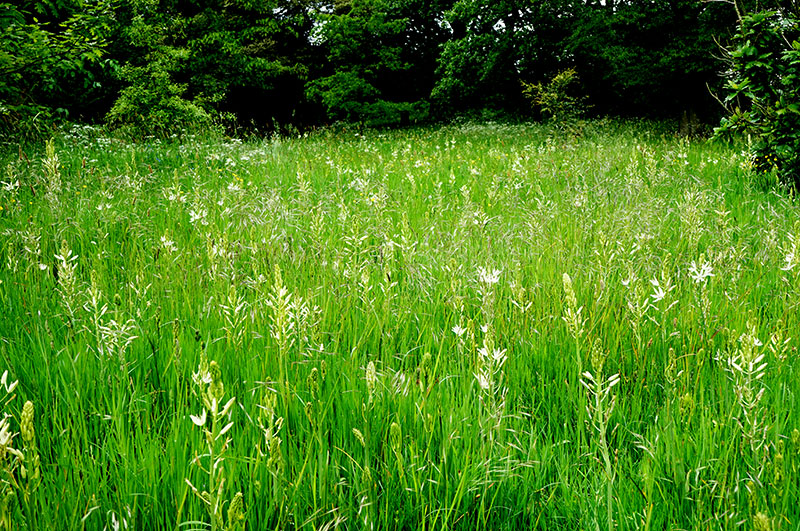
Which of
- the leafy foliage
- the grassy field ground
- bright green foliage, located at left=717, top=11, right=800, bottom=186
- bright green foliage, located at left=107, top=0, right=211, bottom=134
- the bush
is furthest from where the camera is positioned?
the leafy foliage

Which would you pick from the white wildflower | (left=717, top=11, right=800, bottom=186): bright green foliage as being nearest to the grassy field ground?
the white wildflower

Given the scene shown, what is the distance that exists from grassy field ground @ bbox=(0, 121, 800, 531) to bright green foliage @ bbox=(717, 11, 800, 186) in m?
2.08

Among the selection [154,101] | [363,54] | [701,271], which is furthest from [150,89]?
[701,271]

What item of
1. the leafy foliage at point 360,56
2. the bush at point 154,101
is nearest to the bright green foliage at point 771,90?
the bush at point 154,101

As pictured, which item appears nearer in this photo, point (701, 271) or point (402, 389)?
point (402, 389)

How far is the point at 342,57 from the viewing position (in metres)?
24.6

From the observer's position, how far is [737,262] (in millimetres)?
3006

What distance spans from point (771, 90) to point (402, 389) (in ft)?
19.9

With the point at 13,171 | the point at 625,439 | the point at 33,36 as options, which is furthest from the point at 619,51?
the point at 625,439

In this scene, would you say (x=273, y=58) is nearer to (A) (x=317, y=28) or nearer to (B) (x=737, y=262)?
(A) (x=317, y=28)

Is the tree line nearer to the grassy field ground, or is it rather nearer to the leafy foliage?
the leafy foliage

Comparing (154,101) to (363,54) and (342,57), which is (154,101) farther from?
(363,54)

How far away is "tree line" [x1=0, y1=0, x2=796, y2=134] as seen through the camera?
903 centimetres

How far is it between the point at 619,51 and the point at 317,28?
13652 mm
